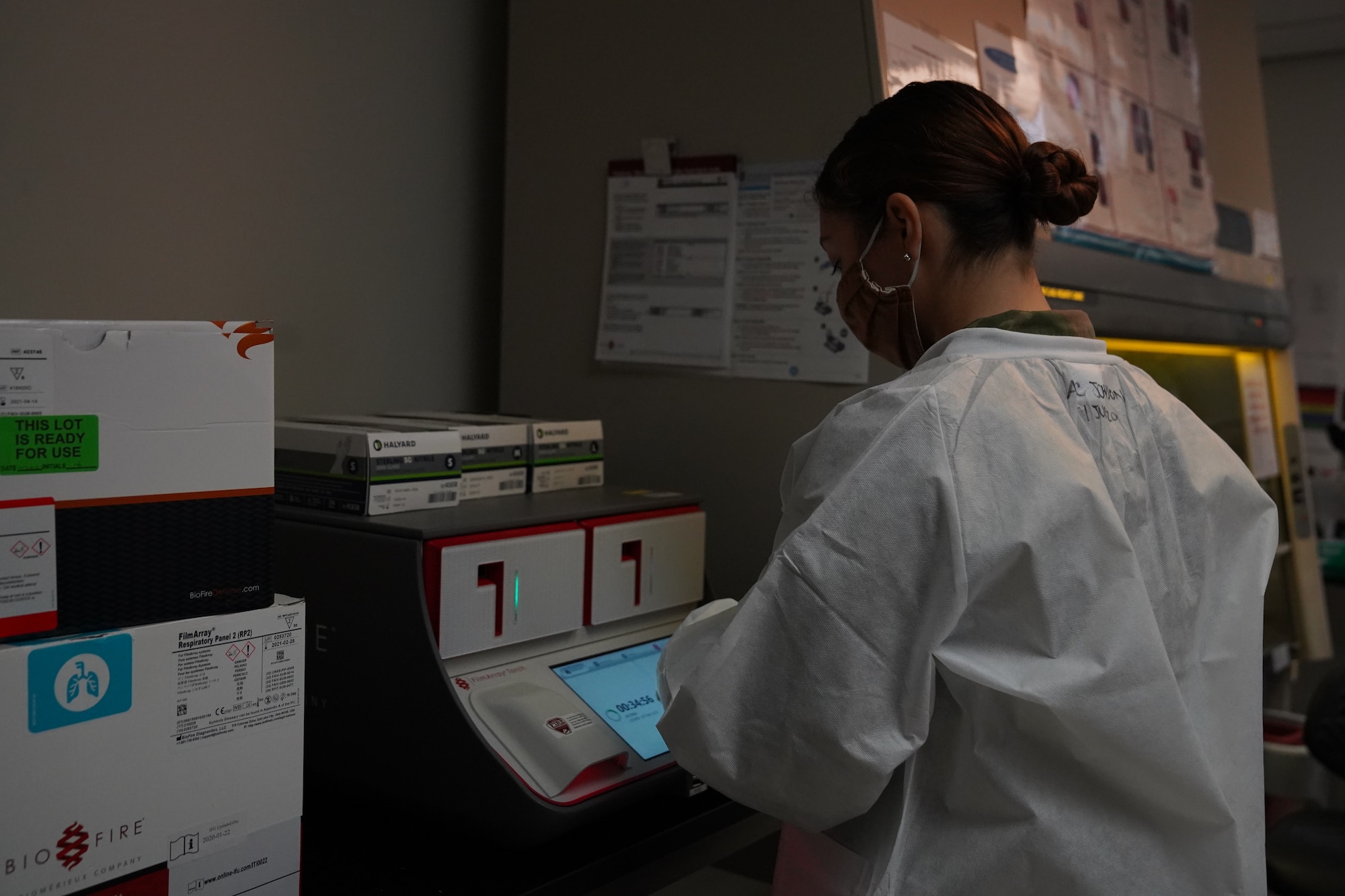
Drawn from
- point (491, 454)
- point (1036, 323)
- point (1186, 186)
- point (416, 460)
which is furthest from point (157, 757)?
point (1186, 186)

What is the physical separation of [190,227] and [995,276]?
3.50 feet

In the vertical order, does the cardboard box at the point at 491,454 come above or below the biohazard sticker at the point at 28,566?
above

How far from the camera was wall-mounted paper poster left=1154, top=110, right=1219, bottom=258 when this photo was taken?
2.35 meters

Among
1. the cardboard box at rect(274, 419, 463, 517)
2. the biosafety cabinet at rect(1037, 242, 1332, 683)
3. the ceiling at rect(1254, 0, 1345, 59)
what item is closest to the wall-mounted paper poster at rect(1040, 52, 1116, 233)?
the biosafety cabinet at rect(1037, 242, 1332, 683)

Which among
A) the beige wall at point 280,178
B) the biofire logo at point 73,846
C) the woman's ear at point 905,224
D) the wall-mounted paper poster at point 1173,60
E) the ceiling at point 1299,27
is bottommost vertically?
the biofire logo at point 73,846

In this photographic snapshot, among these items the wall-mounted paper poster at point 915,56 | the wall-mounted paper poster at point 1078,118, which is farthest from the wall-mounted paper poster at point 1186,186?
the wall-mounted paper poster at point 915,56

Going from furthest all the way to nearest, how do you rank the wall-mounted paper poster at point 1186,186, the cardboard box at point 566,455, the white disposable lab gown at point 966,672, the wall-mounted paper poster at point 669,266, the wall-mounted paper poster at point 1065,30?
the wall-mounted paper poster at point 1186,186, the wall-mounted paper poster at point 1065,30, the wall-mounted paper poster at point 669,266, the cardboard box at point 566,455, the white disposable lab gown at point 966,672

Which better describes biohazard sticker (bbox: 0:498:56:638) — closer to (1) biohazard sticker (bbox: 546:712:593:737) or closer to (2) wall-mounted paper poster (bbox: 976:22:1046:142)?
(1) biohazard sticker (bbox: 546:712:593:737)

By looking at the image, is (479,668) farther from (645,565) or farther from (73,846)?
(73,846)

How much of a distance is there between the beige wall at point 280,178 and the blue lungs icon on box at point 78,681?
0.70 metres

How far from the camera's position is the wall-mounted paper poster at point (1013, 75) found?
5.47 ft

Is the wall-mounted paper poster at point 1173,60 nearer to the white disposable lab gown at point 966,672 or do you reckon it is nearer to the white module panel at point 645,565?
the white module panel at point 645,565

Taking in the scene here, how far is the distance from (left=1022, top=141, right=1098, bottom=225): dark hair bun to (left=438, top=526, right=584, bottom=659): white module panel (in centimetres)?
60

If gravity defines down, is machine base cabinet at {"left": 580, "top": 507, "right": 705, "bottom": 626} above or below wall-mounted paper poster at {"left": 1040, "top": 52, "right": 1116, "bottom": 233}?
below
